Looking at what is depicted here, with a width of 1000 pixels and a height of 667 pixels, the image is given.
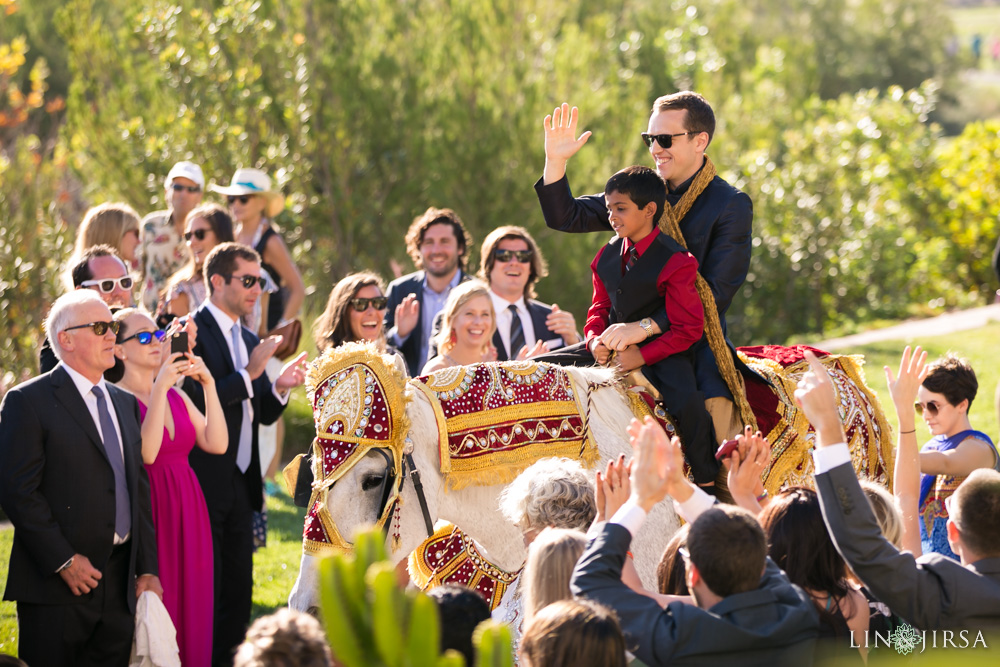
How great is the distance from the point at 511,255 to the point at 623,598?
4.11 meters

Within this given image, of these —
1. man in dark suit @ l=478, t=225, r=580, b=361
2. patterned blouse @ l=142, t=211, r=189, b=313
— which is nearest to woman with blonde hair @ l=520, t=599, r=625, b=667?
man in dark suit @ l=478, t=225, r=580, b=361

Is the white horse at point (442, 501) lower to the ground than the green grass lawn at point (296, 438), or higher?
higher

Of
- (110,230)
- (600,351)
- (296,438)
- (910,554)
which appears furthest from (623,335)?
(296,438)

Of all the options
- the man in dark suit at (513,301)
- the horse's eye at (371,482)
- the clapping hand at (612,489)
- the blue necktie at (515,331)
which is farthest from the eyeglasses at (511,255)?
the clapping hand at (612,489)

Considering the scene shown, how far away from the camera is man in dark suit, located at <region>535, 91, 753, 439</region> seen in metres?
4.96

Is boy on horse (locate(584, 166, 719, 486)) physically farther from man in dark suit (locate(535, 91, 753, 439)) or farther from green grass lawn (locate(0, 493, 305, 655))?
green grass lawn (locate(0, 493, 305, 655))

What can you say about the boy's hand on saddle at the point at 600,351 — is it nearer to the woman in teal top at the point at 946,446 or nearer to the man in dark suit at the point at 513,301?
the woman in teal top at the point at 946,446

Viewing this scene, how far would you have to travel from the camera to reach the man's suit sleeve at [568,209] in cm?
508

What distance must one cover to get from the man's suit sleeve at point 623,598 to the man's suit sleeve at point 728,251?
2041 mm

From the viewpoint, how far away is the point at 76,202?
21188 millimetres

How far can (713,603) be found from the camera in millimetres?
3195

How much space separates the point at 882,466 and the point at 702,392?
145 cm

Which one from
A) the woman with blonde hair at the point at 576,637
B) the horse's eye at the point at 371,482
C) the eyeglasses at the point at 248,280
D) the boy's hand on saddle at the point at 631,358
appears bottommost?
the woman with blonde hair at the point at 576,637

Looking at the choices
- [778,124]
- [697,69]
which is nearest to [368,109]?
[697,69]
